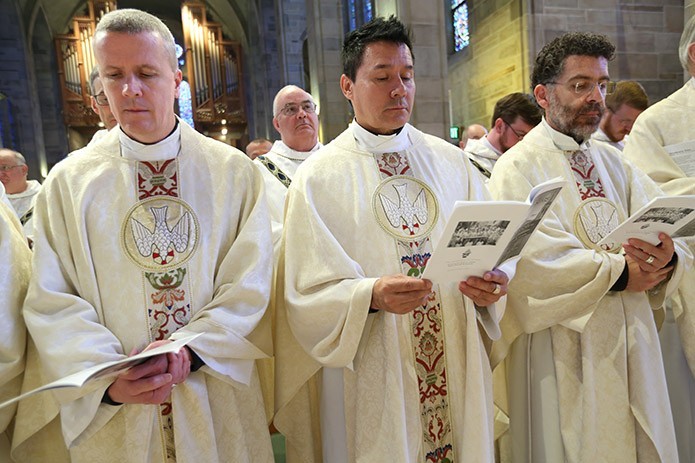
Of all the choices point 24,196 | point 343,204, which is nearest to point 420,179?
point 343,204

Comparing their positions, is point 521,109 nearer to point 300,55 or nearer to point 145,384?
point 145,384

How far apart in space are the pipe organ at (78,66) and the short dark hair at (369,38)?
18.0 metres

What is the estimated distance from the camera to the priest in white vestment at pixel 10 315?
5.20 feet

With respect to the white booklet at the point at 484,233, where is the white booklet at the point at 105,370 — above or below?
below

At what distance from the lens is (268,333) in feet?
6.08

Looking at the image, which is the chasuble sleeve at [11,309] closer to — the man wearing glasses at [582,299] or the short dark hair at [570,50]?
the man wearing glasses at [582,299]

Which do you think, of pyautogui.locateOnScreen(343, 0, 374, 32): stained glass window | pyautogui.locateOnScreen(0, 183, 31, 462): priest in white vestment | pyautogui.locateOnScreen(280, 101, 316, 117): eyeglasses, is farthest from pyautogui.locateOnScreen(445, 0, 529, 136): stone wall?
pyautogui.locateOnScreen(0, 183, 31, 462): priest in white vestment

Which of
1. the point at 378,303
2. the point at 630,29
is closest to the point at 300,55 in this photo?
the point at 630,29

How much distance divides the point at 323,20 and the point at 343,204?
8.29m

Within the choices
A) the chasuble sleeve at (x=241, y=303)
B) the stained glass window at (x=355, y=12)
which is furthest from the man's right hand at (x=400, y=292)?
the stained glass window at (x=355, y=12)

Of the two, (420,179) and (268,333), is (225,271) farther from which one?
(420,179)

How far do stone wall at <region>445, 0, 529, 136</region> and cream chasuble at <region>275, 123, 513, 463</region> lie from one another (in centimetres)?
663

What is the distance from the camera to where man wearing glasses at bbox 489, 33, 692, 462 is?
6.39ft

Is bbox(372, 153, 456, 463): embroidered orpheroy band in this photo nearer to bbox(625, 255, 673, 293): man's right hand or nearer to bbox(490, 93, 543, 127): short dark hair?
bbox(625, 255, 673, 293): man's right hand
